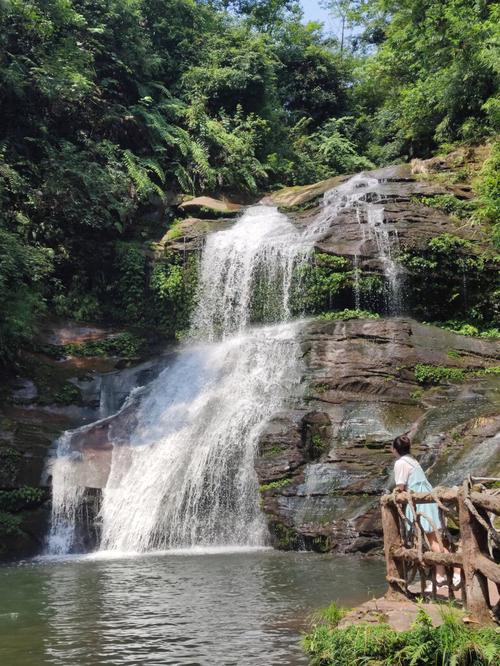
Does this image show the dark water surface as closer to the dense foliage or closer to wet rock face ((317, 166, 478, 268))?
the dense foliage

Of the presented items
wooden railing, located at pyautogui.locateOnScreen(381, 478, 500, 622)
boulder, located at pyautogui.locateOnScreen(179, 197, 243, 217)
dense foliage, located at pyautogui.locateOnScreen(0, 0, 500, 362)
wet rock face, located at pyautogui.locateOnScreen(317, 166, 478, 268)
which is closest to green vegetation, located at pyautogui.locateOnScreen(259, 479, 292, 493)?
wooden railing, located at pyautogui.locateOnScreen(381, 478, 500, 622)

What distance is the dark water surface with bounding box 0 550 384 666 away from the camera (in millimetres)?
6039

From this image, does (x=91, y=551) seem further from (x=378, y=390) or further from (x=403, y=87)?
(x=403, y=87)

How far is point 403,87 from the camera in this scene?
29672 millimetres

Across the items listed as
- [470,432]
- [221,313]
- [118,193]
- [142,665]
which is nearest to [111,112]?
[118,193]

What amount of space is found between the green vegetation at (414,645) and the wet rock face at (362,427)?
6.06 meters

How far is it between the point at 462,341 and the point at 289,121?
22.4m

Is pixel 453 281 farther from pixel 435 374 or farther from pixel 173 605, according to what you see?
pixel 173 605

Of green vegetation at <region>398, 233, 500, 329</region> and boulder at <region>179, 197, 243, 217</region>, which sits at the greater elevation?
boulder at <region>179, 197, 243, 217</region>

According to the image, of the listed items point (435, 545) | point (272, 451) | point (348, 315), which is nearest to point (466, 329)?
point (348, 315)

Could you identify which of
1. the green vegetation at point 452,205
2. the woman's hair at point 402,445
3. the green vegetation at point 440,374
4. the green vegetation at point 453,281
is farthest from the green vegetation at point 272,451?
the green vegetation at point 452,205

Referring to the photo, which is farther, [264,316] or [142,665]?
[264,316]

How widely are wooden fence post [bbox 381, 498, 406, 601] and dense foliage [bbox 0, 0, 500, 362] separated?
11.7 meters

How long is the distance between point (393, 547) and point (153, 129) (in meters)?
21.9
